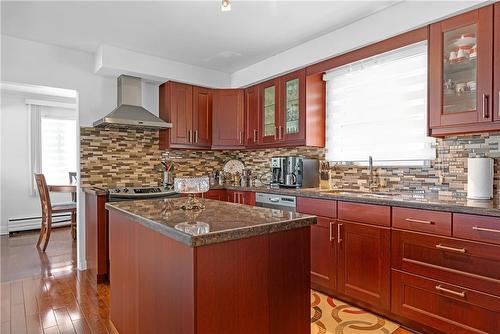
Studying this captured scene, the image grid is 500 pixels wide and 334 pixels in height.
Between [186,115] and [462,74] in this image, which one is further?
[186,115]

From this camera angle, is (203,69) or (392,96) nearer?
(392,96)

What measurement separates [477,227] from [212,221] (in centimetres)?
156

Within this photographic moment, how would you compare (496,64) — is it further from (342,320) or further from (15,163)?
(15,163)

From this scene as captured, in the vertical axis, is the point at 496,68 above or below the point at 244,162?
above

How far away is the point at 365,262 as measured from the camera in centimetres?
241

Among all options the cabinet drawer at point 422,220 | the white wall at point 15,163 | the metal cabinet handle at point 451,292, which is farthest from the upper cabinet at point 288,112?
the white wall at point 15,163

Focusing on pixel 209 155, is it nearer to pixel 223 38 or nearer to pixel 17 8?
pixel 223 38

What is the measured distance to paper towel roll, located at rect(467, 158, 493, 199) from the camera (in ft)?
7.06

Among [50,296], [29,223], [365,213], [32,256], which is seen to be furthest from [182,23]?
[29,223]

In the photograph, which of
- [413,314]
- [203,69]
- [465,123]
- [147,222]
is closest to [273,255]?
[147,222]

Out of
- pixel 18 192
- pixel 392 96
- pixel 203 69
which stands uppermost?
pixel 203 69

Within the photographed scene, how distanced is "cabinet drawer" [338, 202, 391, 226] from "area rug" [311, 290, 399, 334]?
72cm

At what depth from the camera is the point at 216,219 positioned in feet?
4.82

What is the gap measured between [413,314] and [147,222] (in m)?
1.89
